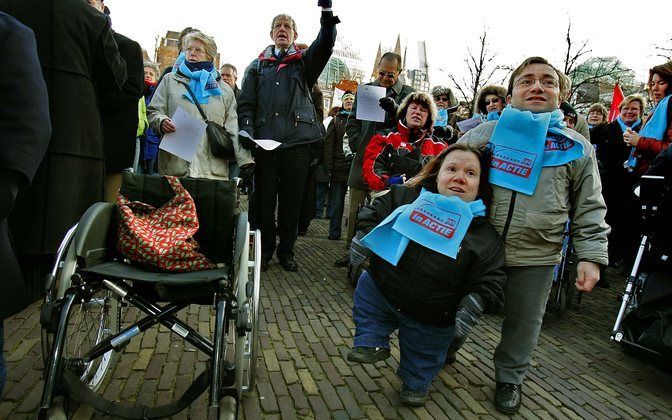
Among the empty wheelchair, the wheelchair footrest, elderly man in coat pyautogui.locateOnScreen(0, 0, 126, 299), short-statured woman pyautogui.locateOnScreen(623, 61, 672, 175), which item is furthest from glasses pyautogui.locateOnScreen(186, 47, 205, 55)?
short-statured woman pyautogui.locateOnScreen(623, 61, 672, 175)

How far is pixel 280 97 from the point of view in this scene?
16.2ft

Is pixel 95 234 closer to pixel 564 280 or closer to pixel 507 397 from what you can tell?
pixel 507 397

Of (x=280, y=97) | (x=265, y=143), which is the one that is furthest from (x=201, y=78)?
(x=280, y=97)

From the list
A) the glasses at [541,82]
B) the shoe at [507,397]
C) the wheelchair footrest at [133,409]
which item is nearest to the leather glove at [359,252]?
the wheelchair footrest at [133,409]

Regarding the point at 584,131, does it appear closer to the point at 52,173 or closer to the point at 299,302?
the point at 299,302

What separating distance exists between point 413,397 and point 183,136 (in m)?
2.78

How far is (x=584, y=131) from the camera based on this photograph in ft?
16.8

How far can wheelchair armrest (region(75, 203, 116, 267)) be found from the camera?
2.17 metres

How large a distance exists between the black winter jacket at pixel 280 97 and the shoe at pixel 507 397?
3085mm

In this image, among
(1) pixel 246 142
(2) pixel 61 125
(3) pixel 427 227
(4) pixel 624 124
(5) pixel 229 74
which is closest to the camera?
(3) pixel 427 227

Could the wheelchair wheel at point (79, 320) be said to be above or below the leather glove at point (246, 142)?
below

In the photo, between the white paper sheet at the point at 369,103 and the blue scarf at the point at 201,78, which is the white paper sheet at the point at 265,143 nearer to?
the blue scarf at the point at 201,78

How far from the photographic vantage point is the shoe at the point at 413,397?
106 inches

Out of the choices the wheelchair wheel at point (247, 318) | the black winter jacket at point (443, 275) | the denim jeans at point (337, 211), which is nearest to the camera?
the wheelchair wheel at point (247, 318)
